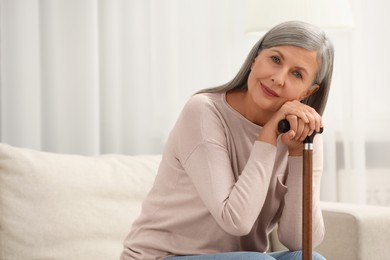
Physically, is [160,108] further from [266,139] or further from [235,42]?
[266,139]

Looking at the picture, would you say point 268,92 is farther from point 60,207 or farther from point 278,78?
point 60,207

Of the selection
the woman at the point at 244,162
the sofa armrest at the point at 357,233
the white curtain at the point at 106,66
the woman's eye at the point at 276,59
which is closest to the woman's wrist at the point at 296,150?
the woman at the point at 244,162

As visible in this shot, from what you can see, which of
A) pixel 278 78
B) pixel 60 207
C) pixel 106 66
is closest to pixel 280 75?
pixel 278 78

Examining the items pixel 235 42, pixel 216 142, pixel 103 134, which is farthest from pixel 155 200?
pixel 235 42

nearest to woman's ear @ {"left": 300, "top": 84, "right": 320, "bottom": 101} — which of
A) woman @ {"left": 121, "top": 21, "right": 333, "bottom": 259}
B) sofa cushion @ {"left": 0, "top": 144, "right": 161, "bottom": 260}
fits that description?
woman @ {"left": 121, "top": 21, "right": 333, "bottom": 259}

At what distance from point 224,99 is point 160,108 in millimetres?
1292

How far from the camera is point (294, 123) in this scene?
1.81 metres

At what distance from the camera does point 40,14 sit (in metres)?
3.00

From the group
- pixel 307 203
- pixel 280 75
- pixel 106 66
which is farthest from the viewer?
pixel 106 66

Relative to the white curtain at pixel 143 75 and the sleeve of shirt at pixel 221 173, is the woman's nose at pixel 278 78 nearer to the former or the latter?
the sleeve of shirt at pixel 221 173

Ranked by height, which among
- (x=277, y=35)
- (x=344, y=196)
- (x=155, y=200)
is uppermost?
(x=277, y=35)

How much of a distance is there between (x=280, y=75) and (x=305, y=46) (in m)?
0.09

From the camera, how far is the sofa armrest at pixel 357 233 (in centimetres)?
240

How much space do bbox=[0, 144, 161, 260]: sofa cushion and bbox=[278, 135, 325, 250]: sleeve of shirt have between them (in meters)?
0.71
